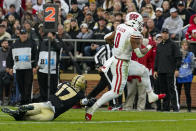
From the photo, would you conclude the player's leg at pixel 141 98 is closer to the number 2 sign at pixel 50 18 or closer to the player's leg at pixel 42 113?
the number 2 sign at pixel 50 18

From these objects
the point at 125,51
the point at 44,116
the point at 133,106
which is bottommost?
the point at 133,106

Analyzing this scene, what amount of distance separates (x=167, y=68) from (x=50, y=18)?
377 centimetres

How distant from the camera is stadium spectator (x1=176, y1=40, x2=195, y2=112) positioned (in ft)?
63.0

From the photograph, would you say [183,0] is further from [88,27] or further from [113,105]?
[113,105]

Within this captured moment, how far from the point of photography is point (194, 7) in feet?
75.2

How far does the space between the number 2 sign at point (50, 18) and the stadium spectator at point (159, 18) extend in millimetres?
4278

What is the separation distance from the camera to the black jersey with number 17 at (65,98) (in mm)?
13461

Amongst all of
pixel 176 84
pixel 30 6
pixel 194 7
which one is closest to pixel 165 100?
pixel 176 84

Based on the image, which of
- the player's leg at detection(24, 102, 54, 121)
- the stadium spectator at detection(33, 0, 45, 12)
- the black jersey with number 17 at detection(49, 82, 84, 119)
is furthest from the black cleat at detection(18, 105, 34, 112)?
the stadium spectator at detection(33, 0, 45, 12)

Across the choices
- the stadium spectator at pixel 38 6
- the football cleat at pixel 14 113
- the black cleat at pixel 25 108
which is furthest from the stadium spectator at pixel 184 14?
the black cleat at pixel 25 108

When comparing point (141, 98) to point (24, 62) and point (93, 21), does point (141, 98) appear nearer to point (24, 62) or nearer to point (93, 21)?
point (24, 62)

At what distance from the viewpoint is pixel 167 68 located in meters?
18.4

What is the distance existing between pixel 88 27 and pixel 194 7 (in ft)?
12.1

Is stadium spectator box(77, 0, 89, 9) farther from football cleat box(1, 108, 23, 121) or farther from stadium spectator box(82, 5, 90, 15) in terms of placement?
football cleat box(1, 108, 23, 121)
